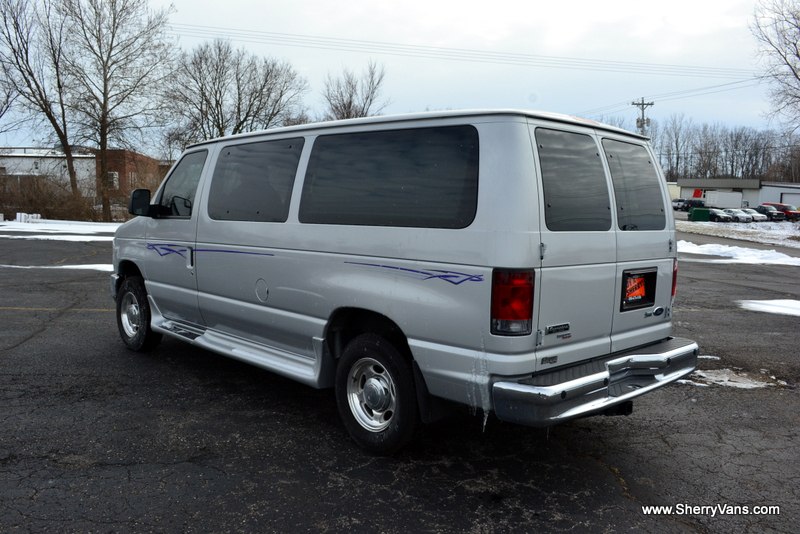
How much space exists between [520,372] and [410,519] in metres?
0.96

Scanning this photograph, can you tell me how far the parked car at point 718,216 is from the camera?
60.8 m

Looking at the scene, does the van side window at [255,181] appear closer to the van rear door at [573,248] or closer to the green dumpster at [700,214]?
the van rear door at [573,248]

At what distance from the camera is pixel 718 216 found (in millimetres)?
61188

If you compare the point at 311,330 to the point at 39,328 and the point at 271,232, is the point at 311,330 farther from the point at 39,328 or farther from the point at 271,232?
the point at 39,328


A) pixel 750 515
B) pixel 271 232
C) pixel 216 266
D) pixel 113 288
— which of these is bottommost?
pixel 750 515

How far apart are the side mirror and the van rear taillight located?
154 inches

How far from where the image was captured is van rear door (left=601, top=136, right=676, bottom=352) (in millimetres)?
3967

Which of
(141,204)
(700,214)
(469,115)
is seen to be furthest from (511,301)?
(700,214)

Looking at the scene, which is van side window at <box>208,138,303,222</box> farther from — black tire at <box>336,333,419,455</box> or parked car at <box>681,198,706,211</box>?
parked car at <box>681,198,706,211</box>

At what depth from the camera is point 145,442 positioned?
4152 mm

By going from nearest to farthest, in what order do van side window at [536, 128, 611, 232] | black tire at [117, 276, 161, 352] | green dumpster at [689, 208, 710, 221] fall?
1. van side window at [536, 128, 611, 232]
2. black tire at [117, 276, 161, 352]
3. green dumpster at [689, 208, 710, 221]

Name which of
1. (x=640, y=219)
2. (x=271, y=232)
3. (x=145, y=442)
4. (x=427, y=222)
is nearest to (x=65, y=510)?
(x=145, y=442)

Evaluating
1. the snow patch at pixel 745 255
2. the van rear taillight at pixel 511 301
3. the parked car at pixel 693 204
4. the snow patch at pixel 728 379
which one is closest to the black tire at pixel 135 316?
the van rear taillight at pixel 511 301

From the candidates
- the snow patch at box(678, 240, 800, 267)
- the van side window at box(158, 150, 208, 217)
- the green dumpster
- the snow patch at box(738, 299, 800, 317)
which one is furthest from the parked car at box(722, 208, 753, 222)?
the van side window at box(158, 150, 208, 217)
